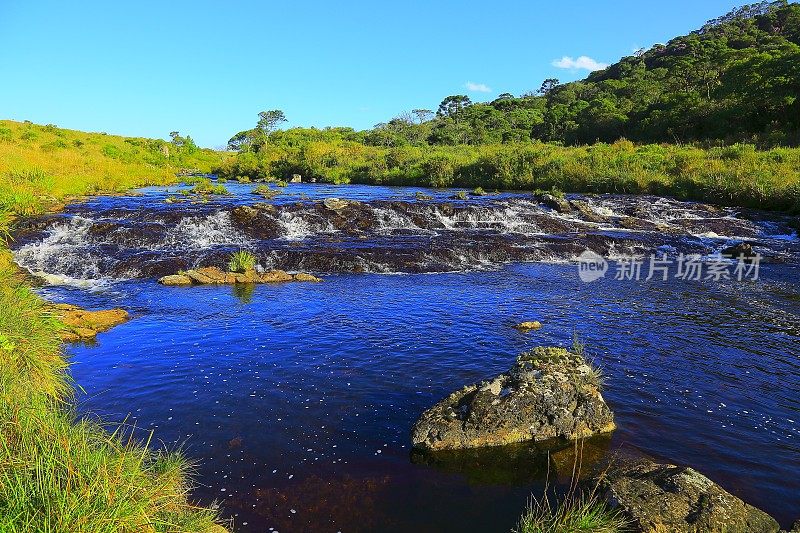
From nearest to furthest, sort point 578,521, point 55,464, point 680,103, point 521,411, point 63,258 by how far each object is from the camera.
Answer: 1. point 55,464
2. point 578,521
3. point 521,411
4. point 63,258
5. point 680,103

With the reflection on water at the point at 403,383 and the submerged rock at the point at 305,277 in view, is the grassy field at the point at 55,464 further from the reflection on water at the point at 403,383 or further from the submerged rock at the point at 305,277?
the submerged rock at the point at 305,277

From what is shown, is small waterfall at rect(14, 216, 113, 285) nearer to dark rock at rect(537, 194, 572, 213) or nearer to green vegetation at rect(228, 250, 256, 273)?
green vegetation at rect(228, 250, 256, 273)

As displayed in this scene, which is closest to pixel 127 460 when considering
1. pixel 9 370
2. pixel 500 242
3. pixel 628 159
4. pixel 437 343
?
pixel 9 370

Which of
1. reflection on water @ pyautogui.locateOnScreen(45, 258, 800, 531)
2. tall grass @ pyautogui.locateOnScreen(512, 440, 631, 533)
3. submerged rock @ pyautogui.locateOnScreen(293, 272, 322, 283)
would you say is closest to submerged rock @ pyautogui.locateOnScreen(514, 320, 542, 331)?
reflection on water @ pyautogui.locateOnScreen(45, 258, 800, 531)

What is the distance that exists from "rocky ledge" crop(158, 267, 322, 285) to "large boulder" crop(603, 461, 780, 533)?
1445cm

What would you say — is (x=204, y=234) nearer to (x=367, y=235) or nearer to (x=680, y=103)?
(x=367, y=235)

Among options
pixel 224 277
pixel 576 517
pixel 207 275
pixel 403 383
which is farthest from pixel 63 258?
pixel 576 517

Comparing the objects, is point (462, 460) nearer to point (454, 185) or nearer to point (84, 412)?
point (84, 412)

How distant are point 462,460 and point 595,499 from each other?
1.85 meters

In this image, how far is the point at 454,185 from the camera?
50156mm

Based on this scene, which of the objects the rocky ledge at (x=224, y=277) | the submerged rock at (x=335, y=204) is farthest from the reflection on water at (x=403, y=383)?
the submerged rock at (x=335, y=204)

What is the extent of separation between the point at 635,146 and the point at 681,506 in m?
54.8

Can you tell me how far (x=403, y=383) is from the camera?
9.54 metres

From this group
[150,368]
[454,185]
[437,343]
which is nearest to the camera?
[150,368]
